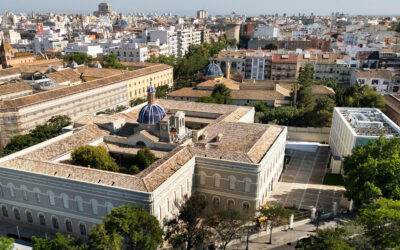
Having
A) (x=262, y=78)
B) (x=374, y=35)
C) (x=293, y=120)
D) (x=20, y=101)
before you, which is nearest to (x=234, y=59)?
(x=262, y=78)

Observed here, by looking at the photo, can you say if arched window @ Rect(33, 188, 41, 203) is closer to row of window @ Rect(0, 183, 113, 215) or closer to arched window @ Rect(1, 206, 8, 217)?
row of window @ Rect(0, 183, 113, 215)

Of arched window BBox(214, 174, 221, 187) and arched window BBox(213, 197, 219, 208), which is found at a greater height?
arched window BBox(214, 174, 221, 187)

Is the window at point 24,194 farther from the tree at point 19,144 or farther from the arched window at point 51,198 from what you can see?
the tree at point 19,144

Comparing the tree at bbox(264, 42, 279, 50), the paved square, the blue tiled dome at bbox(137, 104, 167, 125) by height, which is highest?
the tree at bbox(264, 42, 279, 50)

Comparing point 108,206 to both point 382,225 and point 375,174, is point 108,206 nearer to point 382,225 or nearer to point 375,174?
point 382,225

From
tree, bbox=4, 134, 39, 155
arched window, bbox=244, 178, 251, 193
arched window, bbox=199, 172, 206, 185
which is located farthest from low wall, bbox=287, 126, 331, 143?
tree, bbox=4, 134, 39, 155
